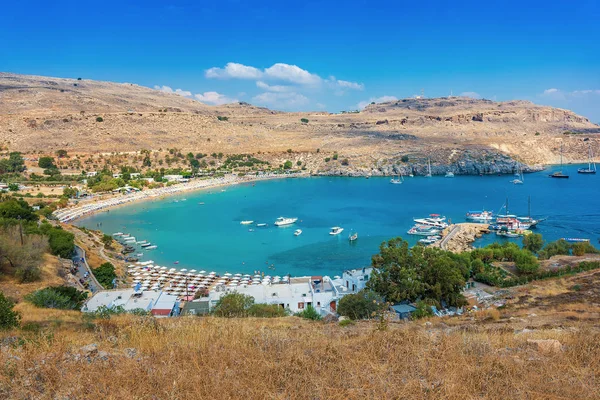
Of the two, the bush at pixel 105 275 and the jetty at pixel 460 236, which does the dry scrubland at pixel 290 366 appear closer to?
the bush at pixel 105 275

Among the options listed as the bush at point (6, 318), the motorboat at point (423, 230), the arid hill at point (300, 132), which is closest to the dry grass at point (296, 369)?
the bush at point (6, 318)

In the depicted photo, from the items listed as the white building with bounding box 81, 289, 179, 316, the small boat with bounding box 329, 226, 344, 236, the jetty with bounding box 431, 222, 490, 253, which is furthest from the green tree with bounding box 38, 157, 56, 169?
the jetty with bounding box 431, 222, 490, 253

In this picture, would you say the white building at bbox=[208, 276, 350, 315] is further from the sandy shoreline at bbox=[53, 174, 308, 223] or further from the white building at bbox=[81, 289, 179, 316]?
the sandy shoreline at bbox=[53, 174, 308, 223]

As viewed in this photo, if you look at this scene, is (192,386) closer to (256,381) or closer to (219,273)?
(256,381)

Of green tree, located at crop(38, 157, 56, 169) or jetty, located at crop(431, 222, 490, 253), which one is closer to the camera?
jetty, located at crop(431, 222, 490, 253)

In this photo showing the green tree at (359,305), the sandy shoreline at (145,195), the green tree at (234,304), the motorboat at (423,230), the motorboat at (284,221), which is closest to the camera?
the green tree at (359,305)

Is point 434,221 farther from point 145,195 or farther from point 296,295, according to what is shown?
point 145,195
